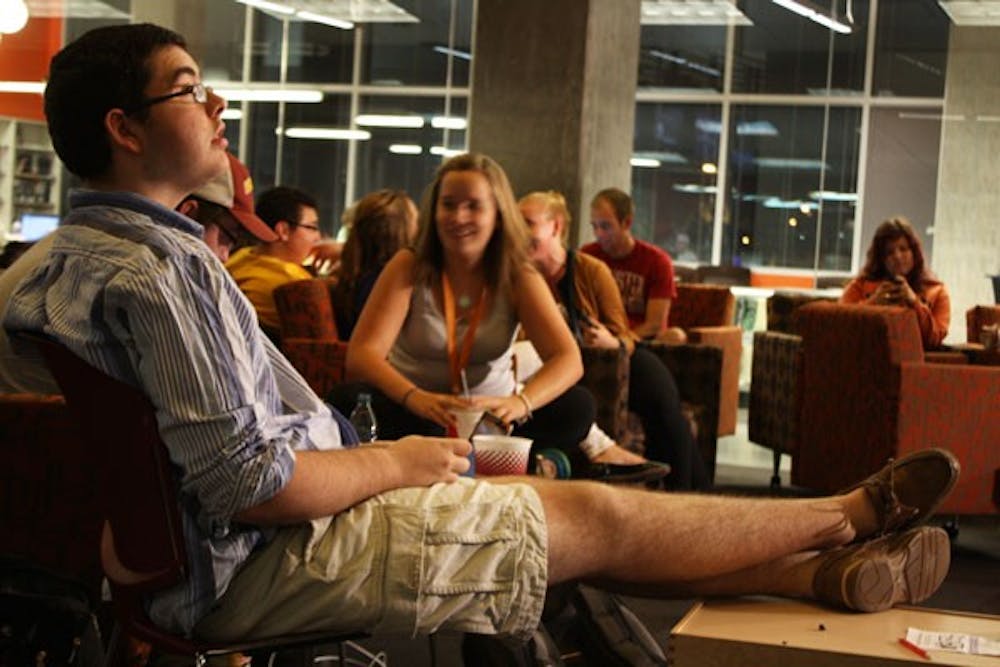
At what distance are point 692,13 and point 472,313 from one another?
25.8ft

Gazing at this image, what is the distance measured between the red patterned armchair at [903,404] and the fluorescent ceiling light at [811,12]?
4861 mm

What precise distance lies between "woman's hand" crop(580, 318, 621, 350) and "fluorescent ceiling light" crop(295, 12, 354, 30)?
282 inches

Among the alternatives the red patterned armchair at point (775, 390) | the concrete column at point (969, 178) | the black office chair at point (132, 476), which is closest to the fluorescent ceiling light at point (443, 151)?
the concrete column at point (969, 178)

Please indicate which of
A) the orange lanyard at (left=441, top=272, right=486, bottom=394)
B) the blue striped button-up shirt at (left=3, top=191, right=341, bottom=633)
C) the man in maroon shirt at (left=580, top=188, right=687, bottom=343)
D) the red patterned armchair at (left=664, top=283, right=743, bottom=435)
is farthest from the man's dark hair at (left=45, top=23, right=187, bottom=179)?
the red patterned armchair at (left=664, top=283, right=743, bottom=435)

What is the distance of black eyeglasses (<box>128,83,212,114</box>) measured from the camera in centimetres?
220

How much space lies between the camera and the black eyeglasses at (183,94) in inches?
86.7

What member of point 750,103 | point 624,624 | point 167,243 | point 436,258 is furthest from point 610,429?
point 750,103

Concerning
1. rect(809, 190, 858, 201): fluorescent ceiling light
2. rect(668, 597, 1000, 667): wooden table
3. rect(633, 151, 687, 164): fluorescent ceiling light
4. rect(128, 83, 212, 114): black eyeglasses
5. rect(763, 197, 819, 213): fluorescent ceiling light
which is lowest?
rect(668, 597, 1000, 667): wooden table

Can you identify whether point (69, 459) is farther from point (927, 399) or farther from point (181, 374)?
point (927, 399)

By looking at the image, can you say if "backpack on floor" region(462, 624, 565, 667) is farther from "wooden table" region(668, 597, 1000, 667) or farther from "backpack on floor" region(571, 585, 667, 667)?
"wooden table" region(668, 597, 1000, 667)

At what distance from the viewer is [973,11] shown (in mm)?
10188

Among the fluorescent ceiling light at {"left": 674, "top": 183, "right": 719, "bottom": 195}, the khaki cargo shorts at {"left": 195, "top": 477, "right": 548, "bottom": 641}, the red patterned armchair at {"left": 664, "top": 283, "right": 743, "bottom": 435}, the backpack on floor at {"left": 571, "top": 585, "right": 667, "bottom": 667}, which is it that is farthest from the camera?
the fluorescent ceiling light at {"left": 674, "top": 183, "right": 719, "bottom": 195}

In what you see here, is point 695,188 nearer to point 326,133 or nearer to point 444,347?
point 326,133

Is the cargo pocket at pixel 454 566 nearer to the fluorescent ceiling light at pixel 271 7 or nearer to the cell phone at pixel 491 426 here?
the cell phone at pixel 491 426
